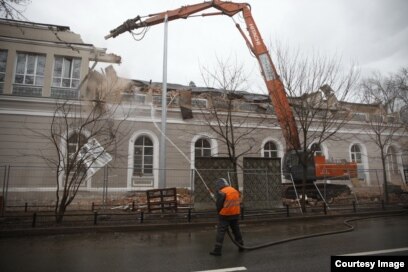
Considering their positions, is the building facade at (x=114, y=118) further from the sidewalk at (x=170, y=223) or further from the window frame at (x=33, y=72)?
the sidewalk at (x=170, y=223)

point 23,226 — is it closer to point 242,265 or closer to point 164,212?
point 164,212

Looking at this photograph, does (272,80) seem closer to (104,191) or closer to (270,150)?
(270,150)

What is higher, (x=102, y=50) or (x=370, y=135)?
(x=102, y=50)

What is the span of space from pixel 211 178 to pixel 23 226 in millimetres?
7137

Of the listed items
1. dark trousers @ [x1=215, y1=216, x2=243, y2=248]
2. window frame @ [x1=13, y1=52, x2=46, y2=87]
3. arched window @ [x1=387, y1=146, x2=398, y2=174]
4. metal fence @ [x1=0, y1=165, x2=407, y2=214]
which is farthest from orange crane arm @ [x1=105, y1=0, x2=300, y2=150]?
arched window @ [x1=387, y1=146, x2=398, y2=174]

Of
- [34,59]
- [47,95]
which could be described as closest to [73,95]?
[47,95]

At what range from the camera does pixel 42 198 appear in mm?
12773

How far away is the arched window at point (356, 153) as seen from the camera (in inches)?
864

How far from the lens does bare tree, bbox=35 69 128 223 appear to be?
37.5 ft

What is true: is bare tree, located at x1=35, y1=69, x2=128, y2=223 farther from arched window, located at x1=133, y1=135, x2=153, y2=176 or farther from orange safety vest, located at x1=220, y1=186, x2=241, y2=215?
orange safety vest, located at x1=220, y1=186, x2=241, y2=215

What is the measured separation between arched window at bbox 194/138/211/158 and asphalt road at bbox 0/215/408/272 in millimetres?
9166

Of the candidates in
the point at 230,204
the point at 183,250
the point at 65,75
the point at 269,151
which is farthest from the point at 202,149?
the point at 230,204

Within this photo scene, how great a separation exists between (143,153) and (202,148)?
397 centimetres

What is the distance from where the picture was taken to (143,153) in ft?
56.4
